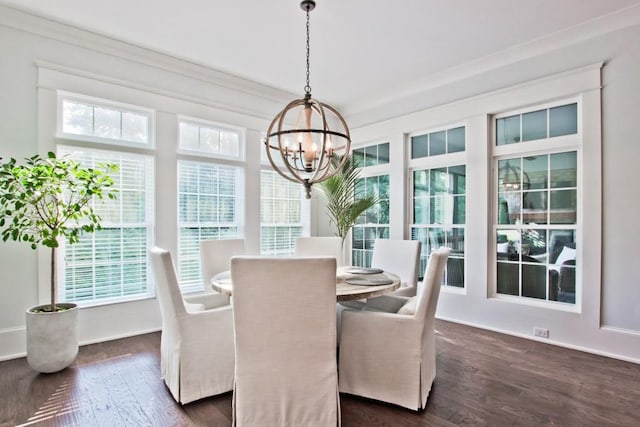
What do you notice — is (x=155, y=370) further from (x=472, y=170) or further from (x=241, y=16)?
(x=472, y=170)

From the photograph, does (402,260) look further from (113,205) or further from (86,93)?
(86,93)

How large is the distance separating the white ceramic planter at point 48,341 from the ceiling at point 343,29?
2644 mm

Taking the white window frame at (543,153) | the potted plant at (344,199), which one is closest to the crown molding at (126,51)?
the potted plant at (344,199)

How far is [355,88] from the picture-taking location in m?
4.95

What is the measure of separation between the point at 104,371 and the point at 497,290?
13.3 feet

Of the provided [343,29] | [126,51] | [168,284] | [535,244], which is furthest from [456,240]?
[126,51]

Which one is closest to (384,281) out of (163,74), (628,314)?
(628,314)

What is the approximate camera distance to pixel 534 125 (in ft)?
12.5

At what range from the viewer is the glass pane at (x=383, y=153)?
5258 mm

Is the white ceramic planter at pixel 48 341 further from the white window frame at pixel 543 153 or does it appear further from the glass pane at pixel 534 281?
the glass pane at pixel 534 281

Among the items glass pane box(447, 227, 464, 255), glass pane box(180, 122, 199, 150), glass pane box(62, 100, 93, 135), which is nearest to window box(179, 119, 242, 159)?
glass pane box(180, 122, 199, 150)

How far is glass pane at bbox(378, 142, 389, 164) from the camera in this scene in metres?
5.26

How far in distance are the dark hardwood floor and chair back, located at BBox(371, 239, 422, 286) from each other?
2.52 ft

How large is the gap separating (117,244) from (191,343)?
6.62 ft
